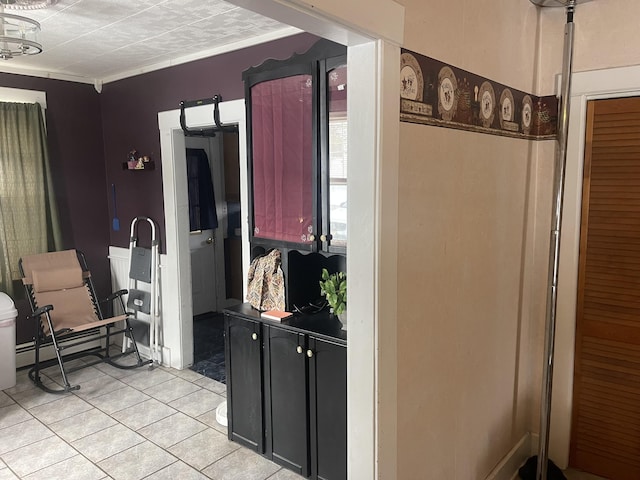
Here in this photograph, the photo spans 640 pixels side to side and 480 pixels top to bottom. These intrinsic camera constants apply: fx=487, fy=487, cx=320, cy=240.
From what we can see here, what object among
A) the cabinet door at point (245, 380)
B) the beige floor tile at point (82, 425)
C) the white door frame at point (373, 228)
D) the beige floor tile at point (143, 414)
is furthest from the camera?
the beige floor tile at point (143, 414)

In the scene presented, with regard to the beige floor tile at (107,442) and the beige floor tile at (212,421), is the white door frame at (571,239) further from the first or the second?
the beige floor tile at (107,442)

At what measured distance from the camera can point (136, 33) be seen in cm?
302

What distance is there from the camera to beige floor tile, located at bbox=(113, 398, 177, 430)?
10.5ft

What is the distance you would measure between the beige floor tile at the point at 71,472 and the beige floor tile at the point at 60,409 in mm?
598

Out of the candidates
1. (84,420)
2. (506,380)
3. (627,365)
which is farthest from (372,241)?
(84,420)

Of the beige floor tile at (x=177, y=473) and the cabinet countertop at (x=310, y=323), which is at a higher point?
the cabinet countertop at (x=310, y=323)

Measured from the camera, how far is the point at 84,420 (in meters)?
3.23

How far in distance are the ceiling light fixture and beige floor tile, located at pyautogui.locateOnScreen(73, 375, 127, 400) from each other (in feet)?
7.73

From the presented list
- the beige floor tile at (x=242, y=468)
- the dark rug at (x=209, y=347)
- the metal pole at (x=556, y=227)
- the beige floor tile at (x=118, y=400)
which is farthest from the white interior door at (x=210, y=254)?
the metal pole at (x=556, y=227)

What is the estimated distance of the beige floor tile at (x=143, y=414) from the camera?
320cm

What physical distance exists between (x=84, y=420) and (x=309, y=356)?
1.83 metres

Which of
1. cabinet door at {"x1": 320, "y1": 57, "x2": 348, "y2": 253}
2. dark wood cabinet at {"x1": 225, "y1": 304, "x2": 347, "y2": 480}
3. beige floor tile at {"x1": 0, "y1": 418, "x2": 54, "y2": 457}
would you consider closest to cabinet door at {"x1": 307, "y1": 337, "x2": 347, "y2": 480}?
dark wood cabinet at {"x1": 225, "y1": 304, "x2": 347, "y2": 480}

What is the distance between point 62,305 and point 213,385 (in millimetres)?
1437

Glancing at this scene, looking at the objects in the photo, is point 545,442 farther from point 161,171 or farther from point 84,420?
point 161,171
